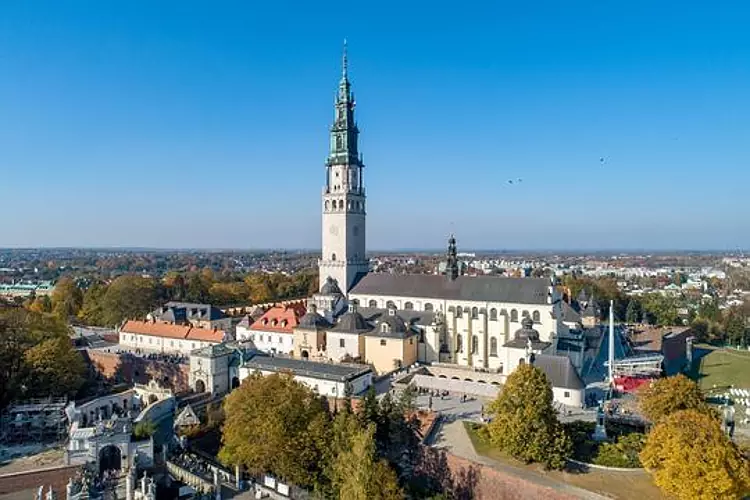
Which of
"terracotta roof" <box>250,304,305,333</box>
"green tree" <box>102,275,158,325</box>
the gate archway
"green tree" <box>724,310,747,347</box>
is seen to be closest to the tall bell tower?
"terracotta roof" <box>250,304,305,333</box>

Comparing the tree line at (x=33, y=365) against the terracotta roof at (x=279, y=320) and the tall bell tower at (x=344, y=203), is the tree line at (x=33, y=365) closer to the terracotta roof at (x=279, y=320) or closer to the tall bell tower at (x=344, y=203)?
the terracotta roof at (x=279, y=320)

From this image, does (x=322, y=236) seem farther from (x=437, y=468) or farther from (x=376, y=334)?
(x=437, y=468)

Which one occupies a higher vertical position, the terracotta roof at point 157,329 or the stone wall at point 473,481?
the terracotta roof at point 157,329

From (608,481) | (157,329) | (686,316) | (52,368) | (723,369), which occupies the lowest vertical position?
(723,369)

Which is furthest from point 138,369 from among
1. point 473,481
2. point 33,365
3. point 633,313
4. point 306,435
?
point 633,313

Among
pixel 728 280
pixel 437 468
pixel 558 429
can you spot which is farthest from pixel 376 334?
pixel 728 280

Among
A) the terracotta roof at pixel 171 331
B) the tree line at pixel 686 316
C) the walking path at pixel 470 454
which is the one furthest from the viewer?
the tree line at pixel 686 316

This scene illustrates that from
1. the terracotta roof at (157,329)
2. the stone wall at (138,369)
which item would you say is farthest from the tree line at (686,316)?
the stone wall at (138,369)

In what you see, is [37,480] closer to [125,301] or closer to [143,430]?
[143,430]
